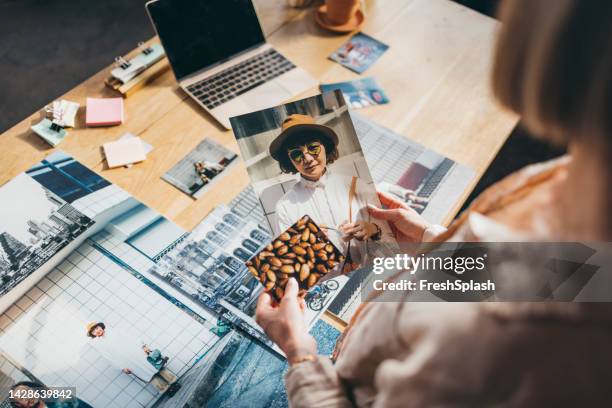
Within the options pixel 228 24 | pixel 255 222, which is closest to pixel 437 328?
pixel 255 222

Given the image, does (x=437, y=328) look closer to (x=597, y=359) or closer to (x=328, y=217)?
(x=597, y=359)

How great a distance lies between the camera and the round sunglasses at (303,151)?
2.97 feet

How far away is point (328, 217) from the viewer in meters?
0.88

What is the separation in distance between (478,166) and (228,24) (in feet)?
2.35

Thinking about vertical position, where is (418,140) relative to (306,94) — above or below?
below

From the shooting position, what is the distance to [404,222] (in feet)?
2.86

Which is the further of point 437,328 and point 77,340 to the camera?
point 77,340

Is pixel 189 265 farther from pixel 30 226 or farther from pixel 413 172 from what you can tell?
pixel 413 172

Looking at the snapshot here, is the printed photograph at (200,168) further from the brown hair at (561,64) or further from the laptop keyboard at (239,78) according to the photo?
the brown hair at (561,64)

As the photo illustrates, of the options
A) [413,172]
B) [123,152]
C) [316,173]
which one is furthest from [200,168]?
[413,172]

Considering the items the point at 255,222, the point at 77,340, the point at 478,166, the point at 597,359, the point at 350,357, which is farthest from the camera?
the point at 478,166

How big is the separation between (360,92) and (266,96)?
250mm

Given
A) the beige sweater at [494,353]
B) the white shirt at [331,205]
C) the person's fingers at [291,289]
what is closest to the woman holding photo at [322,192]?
the white shirt at [331,205]

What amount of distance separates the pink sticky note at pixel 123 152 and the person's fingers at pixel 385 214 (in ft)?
1.75
